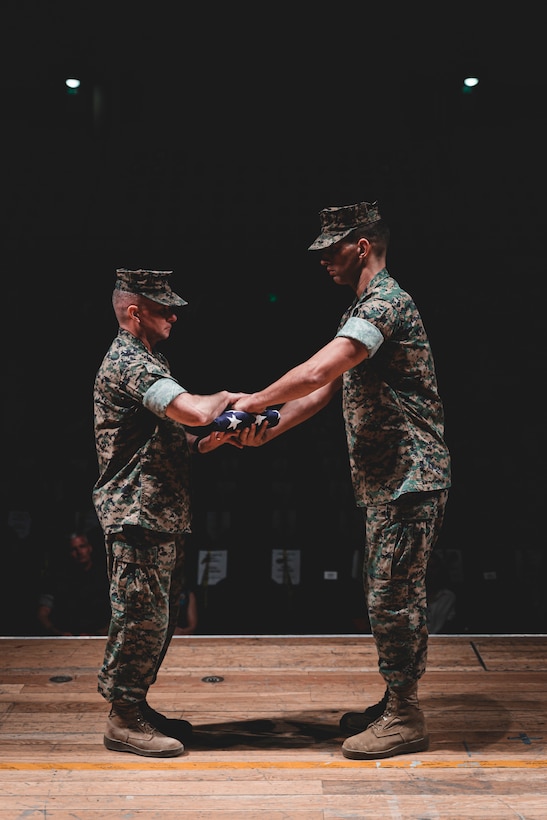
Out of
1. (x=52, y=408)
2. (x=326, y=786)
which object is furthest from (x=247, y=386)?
(x=326, y=786)

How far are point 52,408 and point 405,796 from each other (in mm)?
3350

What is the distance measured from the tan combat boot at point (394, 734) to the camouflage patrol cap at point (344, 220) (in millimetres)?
1578

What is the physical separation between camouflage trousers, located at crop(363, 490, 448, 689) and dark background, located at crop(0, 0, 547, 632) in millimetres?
1980

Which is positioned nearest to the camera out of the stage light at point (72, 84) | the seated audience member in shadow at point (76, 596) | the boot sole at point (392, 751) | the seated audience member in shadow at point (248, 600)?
the boot sole at point (392, 751)

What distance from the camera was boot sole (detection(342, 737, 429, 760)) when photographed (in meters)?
3.06

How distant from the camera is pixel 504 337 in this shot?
17.6 ft

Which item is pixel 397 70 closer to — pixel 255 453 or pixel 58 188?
pixel 58 188

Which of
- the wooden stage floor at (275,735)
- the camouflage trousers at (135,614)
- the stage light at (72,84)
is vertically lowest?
the wooden stage floor at (275,735)

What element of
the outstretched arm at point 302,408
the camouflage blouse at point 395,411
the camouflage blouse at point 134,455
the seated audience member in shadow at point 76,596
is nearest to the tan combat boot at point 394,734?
the camouflage blouse at point 395,411

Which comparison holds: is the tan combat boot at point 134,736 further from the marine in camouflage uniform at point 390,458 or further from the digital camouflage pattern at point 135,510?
the marine in camouflage uniform at point 390,458

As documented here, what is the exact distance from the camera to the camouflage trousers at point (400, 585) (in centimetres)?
308

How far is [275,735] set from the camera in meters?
3.30

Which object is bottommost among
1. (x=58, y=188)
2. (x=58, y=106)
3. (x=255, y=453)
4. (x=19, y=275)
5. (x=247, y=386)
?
(x=255, y=453)

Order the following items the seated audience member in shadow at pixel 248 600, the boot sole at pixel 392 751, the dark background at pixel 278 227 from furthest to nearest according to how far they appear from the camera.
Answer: the seated audience member in shadow at pixel 248 600
the dark background at pixel 278 227
the boot sole at pixel 392 751
